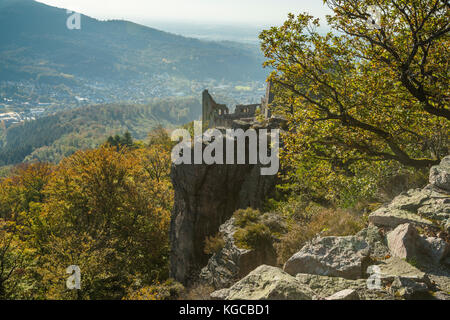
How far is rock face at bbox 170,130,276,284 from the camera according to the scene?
64.0 ft

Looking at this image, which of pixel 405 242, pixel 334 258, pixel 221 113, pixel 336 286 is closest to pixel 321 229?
pixel 334 258

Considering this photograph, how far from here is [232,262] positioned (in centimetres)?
1409

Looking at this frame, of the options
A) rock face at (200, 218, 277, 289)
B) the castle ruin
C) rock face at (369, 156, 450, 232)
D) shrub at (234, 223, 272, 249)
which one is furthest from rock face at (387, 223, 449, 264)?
the castle ruin

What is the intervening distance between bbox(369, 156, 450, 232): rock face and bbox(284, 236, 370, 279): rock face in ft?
4.13

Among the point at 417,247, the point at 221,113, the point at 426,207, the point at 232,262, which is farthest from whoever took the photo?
the point at 221,113

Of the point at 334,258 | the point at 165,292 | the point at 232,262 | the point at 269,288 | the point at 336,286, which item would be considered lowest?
the point at 165,292

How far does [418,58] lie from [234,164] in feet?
40.3

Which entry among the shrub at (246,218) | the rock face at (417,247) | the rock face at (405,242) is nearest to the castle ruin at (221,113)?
the shrub at (246,218)

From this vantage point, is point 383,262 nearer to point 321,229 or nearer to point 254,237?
point 321,229

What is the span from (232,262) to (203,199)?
252 inches

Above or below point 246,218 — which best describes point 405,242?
above

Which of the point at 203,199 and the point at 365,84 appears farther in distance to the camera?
the point at 203,199

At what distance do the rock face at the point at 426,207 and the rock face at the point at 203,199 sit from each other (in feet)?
34.2
